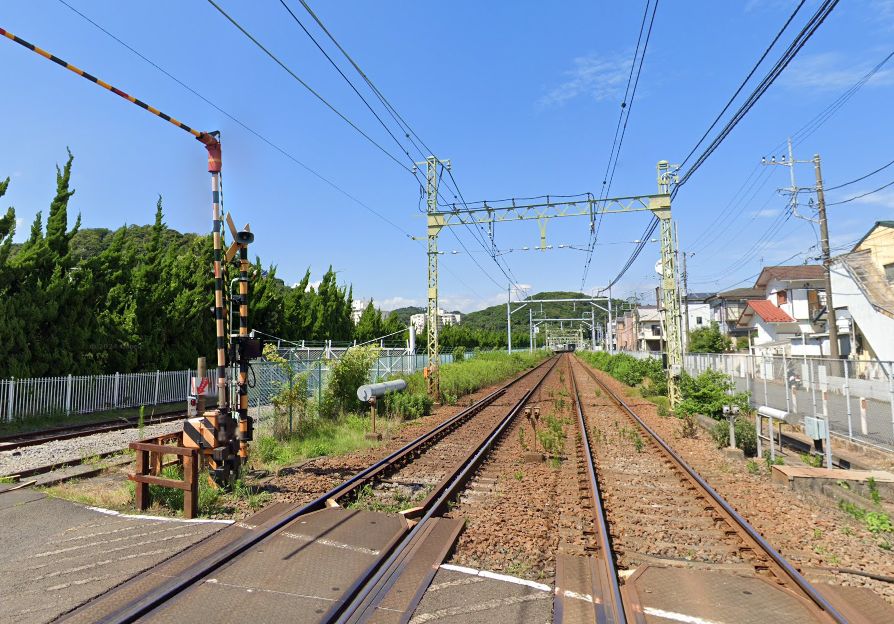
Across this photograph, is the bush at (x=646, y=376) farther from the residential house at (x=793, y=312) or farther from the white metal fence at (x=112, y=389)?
the white metal fence at (x=112, y=389)

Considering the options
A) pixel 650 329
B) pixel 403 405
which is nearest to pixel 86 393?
pixel 403 405

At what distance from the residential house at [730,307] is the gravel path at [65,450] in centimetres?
5107

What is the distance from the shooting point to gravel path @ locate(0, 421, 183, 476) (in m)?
10.2

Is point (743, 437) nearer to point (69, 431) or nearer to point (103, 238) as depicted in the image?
point (69, 431)

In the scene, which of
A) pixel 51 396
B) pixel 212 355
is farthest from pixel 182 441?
pixel 212 355

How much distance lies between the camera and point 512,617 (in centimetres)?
410

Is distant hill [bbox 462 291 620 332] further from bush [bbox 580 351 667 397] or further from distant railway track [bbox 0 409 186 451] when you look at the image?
distant railway track [bbox 0 409 186 451]

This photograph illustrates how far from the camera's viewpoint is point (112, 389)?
1903 centimetres

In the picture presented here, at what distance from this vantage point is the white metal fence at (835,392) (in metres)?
10.6

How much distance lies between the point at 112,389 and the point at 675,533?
Answer: 63.6ft

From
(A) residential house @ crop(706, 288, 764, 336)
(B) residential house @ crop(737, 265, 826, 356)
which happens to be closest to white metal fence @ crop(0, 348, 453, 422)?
(B) residential house @ crop(737, 265, 826, 356)

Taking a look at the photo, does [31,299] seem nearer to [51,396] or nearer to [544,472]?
[51,396]

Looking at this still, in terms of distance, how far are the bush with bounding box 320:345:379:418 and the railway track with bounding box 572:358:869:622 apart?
7.47 metres

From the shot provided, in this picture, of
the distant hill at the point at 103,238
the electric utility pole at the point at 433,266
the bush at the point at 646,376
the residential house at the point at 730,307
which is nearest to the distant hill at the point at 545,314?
the residential house at the point at 730,307
